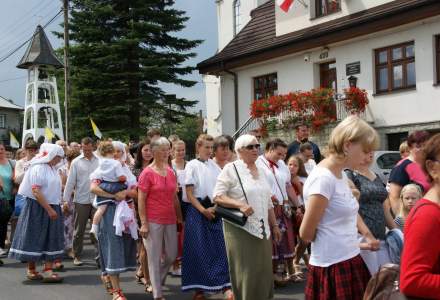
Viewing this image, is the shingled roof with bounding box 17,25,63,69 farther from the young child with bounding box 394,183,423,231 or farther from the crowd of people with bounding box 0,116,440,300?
the young child with bounding box 394,183,423,231

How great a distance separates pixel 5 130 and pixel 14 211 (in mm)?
74416

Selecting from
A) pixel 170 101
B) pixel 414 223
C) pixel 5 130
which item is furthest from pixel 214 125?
pixel 5 130

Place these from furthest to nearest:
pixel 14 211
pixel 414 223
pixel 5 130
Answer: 1. pixel 5 130
2. pixel 14 211
3. pixel 414 223

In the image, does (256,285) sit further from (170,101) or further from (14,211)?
(170,101)

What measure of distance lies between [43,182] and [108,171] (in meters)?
1.47

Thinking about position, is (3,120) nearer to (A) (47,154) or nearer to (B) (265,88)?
(B) (265,88)

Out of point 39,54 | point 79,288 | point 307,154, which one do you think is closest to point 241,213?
point 79,288

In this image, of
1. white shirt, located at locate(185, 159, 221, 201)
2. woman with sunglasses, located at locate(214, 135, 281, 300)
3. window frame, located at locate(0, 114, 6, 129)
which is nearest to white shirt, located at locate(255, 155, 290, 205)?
white shirt, located at locate(185, 159, 221, 201)

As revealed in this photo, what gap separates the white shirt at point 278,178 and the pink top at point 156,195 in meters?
1.36

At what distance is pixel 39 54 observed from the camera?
41438mm

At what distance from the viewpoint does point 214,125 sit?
121ft

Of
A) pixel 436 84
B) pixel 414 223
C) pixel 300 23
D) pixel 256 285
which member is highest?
pixel 300 23

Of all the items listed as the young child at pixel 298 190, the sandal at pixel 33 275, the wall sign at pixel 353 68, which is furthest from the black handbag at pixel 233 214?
the wall sign at pixel 353 68

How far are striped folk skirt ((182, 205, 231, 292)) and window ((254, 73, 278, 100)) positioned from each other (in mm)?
17335
